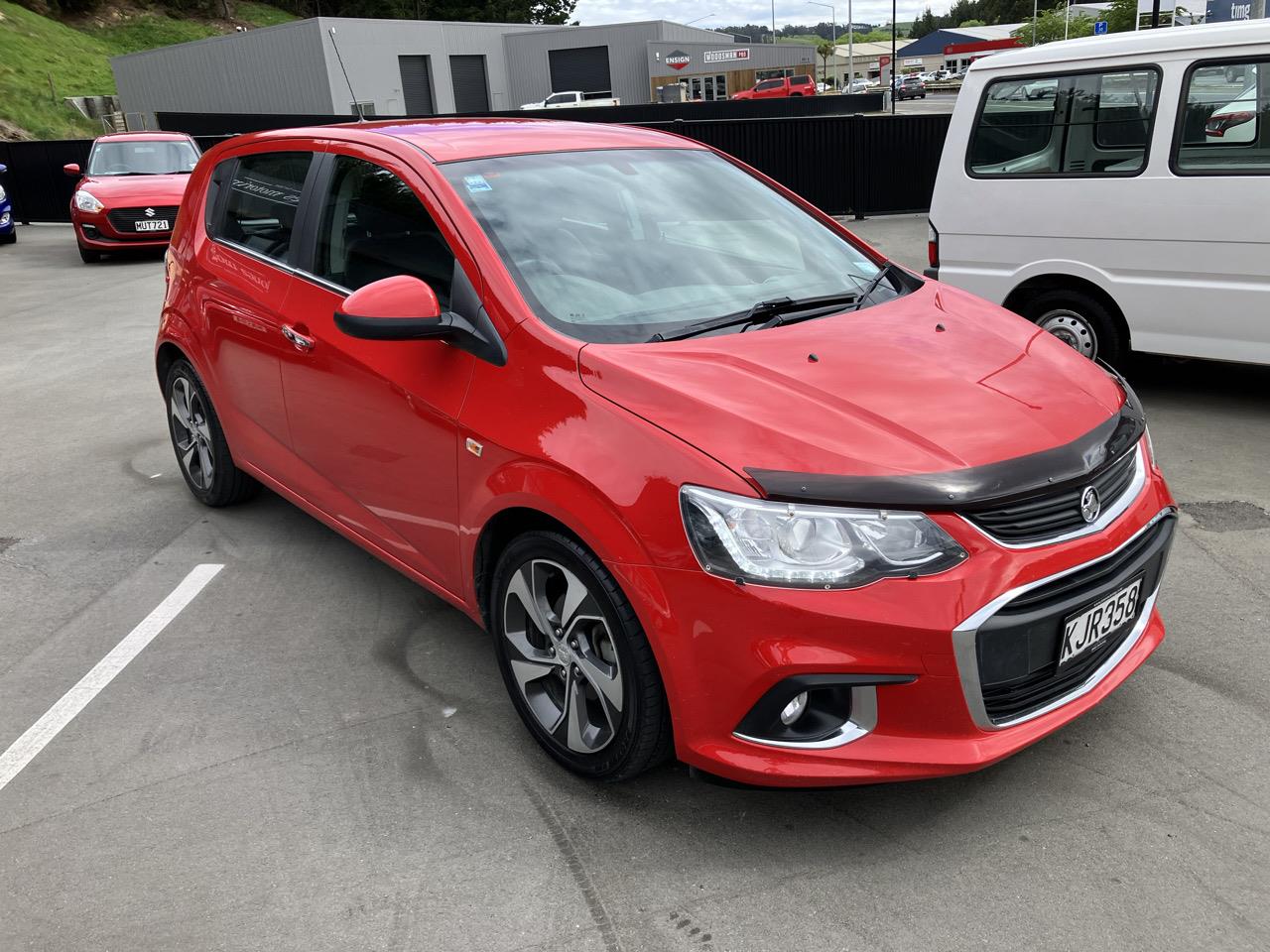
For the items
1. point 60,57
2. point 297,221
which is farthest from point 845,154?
point 60,57

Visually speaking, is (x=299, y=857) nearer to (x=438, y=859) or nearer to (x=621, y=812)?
(x=438, y=859)

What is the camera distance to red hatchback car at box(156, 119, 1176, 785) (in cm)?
240

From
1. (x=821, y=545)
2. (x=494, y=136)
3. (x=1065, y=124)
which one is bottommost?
(x=821, y=545)

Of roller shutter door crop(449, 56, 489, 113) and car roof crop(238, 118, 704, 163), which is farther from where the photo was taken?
roller shutter door crop(449, 56, 489, 113)

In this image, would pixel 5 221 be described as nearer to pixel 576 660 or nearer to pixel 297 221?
pixel 297 221

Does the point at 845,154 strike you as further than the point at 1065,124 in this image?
Yes

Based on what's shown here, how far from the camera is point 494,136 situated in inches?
148

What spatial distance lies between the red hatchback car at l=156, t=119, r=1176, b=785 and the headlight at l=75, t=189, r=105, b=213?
39.7ft

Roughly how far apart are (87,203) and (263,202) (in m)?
12.1

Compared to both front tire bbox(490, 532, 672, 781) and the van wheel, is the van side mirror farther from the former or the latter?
the van wheel

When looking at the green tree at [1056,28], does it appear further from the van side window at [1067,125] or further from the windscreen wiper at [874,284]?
the windscreen wiper at [874,284]

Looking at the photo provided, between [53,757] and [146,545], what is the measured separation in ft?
5.89

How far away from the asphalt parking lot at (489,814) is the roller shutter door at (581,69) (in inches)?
2240

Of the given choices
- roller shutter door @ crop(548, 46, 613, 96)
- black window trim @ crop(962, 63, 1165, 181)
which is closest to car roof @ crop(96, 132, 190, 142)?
black window trim @ crop(962, 63, 1165, 181)
